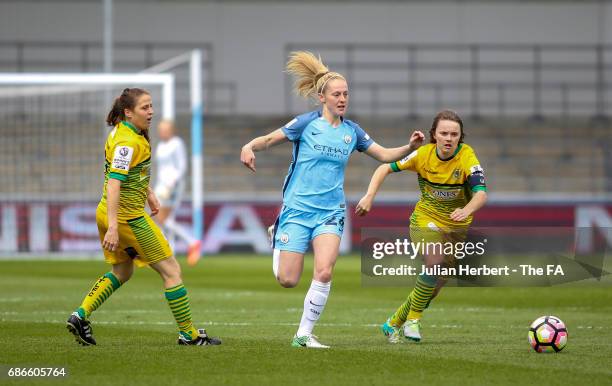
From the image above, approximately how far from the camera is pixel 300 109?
30734 millimetres

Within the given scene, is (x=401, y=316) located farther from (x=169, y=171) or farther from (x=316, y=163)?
(x=169, y=171)

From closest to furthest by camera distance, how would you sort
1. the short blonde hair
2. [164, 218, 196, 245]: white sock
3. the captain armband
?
1. the captain armband
2. the short blonde hair
3. [164, 218, 196, 245]: white sock

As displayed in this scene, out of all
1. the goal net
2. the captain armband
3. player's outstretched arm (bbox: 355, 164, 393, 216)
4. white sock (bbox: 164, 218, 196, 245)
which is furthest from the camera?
the goal net

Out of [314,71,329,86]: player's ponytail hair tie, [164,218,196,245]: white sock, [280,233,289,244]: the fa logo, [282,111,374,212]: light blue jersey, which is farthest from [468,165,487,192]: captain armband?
[164,218,196,245]: white sock

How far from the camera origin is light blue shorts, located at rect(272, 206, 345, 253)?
9.18 meters

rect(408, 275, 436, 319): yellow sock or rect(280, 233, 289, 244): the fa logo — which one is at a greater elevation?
rect(280, 233, 289, 244): the fa logo

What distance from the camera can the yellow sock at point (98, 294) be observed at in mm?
9242

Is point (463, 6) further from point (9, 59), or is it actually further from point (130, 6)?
point (9, 59)

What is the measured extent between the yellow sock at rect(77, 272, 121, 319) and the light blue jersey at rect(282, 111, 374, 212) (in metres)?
1.51

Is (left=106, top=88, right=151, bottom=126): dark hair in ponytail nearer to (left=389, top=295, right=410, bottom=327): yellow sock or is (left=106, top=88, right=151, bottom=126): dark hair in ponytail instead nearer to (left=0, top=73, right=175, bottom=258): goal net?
(left=389, top=295, right=410, bottom=327): yellow sock

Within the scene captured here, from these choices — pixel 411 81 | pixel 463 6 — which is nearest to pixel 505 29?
pixel 463 6

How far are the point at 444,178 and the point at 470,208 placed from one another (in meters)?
0.54

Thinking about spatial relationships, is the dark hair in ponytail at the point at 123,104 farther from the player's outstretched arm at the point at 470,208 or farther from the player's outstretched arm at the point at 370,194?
the player's outstretched arm at the point at 470,208

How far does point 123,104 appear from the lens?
9.24m
